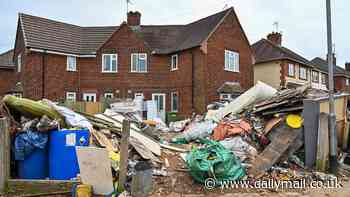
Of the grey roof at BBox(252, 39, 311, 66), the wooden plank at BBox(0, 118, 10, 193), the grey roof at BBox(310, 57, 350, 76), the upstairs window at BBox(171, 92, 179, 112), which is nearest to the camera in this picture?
the wooden plank at BBox(0, 118, 10, 193)

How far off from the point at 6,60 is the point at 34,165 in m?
27.2

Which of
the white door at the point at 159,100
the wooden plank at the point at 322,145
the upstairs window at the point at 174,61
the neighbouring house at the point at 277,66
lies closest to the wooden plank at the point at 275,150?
the wooden plank at the point at 322,145

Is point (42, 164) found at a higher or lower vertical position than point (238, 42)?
lower

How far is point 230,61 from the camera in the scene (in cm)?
2475

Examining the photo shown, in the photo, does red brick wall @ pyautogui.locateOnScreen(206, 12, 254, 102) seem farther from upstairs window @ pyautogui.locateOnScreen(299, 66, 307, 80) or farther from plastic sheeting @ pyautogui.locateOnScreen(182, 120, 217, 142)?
plastic sheeting @ pyautogui.locateOnScreen(182, 120, 217, 142)

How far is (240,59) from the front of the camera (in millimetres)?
25578

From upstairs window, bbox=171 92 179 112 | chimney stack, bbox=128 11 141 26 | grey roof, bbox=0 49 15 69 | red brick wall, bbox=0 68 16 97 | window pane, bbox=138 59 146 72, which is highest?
chimney stack, bbox=128 11 141 26

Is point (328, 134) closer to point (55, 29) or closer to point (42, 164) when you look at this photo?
point (42, 164)

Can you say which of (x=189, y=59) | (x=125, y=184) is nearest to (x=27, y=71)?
(x=189, y=59)

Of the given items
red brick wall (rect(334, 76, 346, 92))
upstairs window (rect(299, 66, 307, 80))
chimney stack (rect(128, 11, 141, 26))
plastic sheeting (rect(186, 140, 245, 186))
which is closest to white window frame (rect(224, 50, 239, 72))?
chimney stack (rect(128, 11, 141, 26))

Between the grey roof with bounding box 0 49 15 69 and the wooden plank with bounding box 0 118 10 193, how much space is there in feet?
81.7

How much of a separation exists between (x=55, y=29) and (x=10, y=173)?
68.7 ft

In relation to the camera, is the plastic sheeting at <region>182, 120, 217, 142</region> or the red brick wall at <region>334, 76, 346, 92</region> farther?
the red brick wall at <region>334, 76, 346, 92</region>

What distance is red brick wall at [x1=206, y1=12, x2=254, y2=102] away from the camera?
2314 cm
